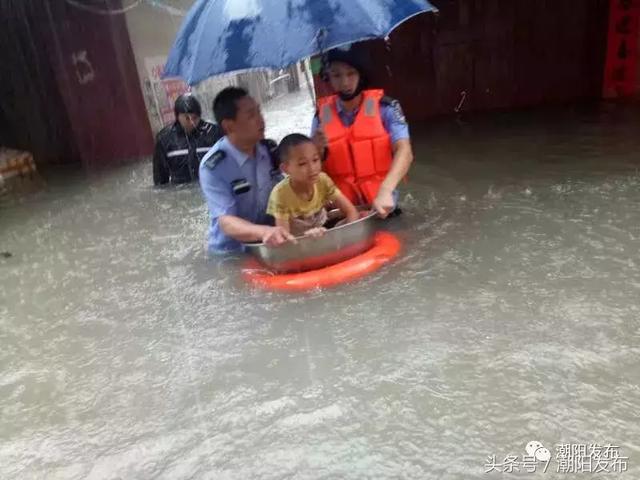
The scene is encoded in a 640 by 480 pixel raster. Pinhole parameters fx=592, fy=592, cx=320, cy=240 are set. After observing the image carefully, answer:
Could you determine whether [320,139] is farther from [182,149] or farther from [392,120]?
[182,149]

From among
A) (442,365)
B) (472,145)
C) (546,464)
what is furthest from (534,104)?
(546,464)

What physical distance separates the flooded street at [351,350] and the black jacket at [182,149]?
1.54 m

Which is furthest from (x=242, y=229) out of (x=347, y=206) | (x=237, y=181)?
(x=347, y=206)

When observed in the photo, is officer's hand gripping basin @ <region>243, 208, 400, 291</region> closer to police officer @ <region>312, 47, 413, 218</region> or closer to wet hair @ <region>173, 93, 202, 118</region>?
police officer @ <region>312, 47, 413, 218</region>

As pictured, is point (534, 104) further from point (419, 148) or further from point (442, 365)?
point (442, 365)

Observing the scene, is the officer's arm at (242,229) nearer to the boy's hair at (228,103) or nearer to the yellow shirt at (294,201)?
the yellow shirt at (294,201)

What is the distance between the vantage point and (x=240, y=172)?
376 centimetres

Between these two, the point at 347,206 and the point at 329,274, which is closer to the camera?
the point at 329,274

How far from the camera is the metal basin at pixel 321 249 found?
3396 mm

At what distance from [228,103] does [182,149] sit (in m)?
3.06

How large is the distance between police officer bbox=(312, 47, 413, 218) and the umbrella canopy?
679 mm

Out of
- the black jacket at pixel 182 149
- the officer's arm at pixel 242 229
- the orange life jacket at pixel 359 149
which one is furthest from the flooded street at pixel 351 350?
the black jacket at pixel 182 149

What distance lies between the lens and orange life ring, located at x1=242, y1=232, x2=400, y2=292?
3445 mm

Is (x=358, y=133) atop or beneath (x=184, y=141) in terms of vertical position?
atop
